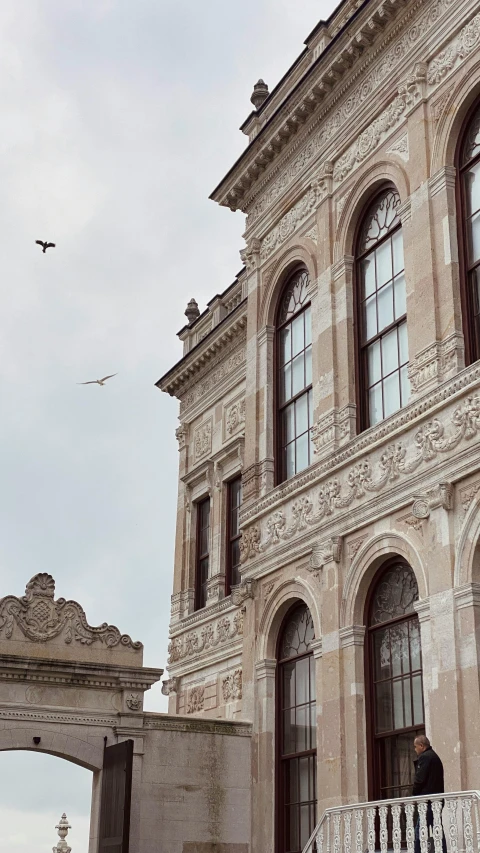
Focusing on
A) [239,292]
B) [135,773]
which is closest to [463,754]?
[135,773]

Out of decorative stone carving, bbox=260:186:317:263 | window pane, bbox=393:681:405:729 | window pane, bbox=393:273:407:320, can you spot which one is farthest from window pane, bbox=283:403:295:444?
window pane, bbox=393:681:405:729

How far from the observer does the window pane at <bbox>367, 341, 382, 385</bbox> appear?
651 inches

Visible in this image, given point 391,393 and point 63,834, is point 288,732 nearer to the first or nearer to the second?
point 391,393

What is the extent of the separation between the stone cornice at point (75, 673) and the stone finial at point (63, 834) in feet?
36.1

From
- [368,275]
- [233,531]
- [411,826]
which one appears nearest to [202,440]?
[233,531]

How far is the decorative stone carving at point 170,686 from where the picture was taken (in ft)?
80.3

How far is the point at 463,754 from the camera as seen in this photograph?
12648 mm

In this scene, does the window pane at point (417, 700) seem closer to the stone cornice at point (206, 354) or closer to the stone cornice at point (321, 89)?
the stone cornice at point (321, 89)

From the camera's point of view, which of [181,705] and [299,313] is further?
[181,705]

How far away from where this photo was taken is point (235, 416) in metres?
24.5

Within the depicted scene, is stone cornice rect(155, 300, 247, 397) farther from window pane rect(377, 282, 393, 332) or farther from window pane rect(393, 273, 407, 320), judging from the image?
window pane rect(393, 273, 407, 320)

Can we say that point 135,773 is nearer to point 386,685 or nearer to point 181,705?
point 386,685

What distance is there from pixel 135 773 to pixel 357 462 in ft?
19.0

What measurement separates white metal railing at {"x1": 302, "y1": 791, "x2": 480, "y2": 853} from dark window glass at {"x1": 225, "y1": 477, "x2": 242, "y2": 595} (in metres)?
11.2
